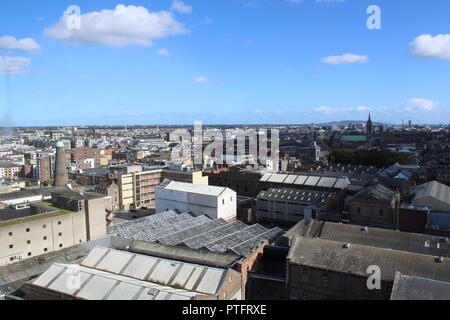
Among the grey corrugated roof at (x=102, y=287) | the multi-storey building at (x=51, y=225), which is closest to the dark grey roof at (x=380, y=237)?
the grey corrugated roof at (x=102, y=287)

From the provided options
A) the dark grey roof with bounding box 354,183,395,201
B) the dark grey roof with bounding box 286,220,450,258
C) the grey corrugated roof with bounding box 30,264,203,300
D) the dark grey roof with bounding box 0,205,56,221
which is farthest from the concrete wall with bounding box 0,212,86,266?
the dark grey roof with bounding box 354,183,395,201

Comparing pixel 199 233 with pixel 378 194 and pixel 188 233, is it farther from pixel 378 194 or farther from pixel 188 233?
pixel 378 194

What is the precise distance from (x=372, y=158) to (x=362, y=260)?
200 ft

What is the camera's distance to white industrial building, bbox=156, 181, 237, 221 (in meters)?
35.4

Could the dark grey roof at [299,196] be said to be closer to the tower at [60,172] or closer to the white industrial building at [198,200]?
the white industrial building at [198,200]

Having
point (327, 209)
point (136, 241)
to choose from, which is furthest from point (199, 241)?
point (327, 209)

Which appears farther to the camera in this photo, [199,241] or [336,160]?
[336,160]

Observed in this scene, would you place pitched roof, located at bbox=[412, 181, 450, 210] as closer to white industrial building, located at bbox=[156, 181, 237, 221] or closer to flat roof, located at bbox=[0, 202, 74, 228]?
white industrial building, located at bbox=[156, 181, 237, 221]

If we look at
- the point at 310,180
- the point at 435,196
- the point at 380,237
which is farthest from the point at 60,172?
the point at 435,196

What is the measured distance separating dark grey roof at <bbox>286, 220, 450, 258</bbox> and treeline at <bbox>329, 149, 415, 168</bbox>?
171 ft

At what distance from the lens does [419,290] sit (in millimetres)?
14742
